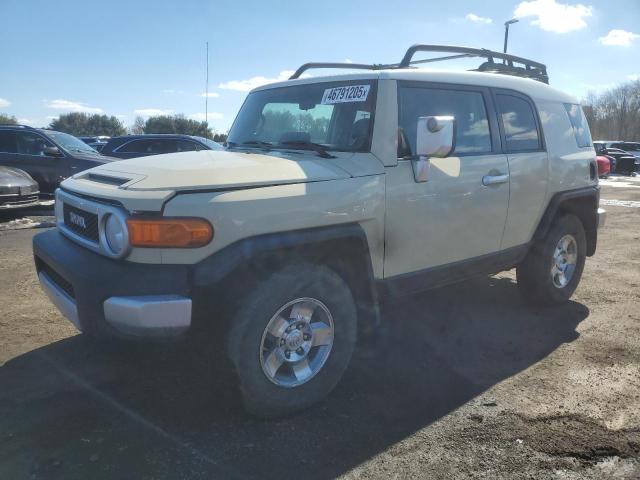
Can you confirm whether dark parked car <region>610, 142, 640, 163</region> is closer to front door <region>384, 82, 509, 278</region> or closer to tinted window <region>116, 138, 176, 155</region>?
tinted window <region>116, 138, 176, 155</region>

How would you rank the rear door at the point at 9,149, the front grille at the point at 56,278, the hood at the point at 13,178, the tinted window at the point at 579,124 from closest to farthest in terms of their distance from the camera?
the front grille at the point at 56,278 → the tinted window at the point at 579,124 → the hood at the point at 13,178 → the rear door at the point at 9,149

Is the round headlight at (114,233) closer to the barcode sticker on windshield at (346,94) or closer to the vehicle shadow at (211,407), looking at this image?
the vehicle shadow at (211,407)

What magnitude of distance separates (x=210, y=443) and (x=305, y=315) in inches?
32.9

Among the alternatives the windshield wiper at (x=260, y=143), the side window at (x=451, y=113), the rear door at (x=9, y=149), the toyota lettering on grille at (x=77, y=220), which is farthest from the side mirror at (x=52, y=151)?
the side window at (x=451, y=113)

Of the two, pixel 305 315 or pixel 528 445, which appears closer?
pixel 528 445

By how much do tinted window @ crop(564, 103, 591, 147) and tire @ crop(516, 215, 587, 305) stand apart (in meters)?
0.76

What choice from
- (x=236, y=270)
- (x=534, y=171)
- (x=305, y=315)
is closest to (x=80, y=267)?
(x=236, y=270)

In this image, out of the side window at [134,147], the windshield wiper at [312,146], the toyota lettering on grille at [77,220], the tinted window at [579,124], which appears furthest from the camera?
the side window at [134,147]

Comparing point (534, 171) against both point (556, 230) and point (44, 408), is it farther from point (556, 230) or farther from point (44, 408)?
point (44, 408)

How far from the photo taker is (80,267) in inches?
106

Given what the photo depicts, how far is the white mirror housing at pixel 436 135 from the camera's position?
9.87ft

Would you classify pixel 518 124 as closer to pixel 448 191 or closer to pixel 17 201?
pixel 448 191

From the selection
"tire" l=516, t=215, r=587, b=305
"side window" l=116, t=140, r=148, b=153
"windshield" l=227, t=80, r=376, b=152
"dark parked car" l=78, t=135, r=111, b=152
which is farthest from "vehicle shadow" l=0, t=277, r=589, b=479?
"dark parked car" l=78, t=135, r=111, b=152

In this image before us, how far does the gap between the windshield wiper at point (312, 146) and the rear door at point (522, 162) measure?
1578 millimetres
